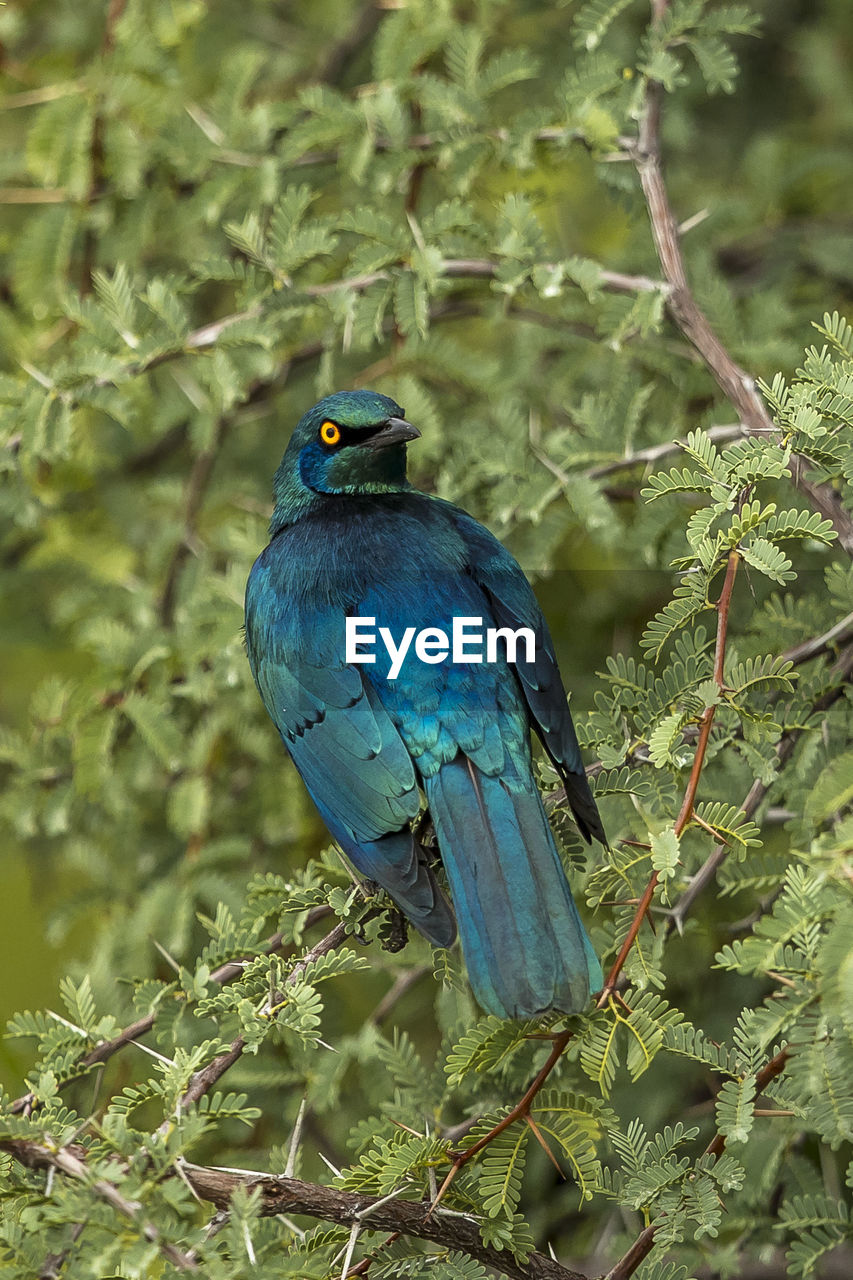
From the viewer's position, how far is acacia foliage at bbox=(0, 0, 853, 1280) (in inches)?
88.4

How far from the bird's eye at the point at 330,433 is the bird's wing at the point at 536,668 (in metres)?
0.39

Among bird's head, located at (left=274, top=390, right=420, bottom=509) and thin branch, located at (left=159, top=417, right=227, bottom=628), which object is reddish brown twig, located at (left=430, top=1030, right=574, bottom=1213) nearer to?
bird's head, located at (left=274, top=390, right=420, bottom=509)

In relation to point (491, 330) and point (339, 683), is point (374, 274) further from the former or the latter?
point (491, 330)

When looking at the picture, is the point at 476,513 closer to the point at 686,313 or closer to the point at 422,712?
the point at 686,313

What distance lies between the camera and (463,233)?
3.69 m

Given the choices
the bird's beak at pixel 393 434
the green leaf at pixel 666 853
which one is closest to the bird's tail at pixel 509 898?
the green leaf at pixel 666 853

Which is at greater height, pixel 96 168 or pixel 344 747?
pixel 96 168

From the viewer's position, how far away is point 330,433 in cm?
352

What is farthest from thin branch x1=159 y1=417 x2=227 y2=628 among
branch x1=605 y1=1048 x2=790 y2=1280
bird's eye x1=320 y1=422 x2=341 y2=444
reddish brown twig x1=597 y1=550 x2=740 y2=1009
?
branch x1=605 y1=1048 x2=790 y2=1280

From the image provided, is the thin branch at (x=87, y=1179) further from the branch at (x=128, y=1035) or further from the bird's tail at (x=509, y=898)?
the bird's tail at (x=509, y=898)

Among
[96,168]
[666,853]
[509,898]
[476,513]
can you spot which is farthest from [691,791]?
[96,168]

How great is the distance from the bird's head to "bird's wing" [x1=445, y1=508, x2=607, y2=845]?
0.26 metres

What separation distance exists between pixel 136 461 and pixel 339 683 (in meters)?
2.94

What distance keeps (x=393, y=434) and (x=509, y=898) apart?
1411 millimetres
